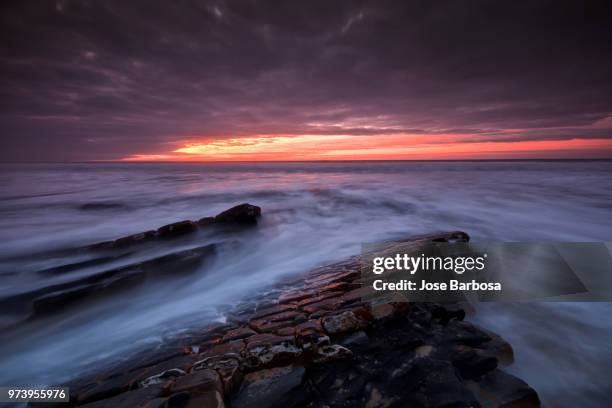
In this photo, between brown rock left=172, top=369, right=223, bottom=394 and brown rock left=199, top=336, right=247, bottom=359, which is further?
brown rock left=199, top=336, right=247, bottom=359

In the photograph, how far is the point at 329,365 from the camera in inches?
104

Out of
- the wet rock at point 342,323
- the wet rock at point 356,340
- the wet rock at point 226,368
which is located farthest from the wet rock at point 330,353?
the wet rock at point 226,368

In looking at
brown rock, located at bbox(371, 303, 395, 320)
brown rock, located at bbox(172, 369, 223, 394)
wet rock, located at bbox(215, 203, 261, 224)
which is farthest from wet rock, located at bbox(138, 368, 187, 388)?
wet rock, located at bbox(215, 203, 261, 224)

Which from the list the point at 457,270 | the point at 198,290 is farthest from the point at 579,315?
the point at 198,290

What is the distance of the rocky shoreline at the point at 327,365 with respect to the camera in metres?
2.36

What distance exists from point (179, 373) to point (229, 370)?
0.49 m

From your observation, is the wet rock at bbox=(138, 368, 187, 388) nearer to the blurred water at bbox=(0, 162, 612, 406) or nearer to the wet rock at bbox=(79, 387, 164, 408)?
the wet rock at bbox=(79, 387, 164, 408)

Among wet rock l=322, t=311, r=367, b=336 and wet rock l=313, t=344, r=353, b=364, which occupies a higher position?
wet rock l=322, t=311, r=367, b=336

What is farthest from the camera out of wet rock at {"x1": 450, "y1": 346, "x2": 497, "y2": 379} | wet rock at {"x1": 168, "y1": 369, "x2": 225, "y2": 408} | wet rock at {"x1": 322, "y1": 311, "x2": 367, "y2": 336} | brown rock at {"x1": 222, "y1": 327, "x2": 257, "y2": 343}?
brown rock at {"x1": 222, "y1": 327, "x2": 257, "y2": 343}

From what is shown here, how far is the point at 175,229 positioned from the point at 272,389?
6972 mm

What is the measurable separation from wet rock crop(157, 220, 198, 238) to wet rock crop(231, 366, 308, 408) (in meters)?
6.67

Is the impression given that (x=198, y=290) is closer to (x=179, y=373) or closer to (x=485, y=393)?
(x=179, y=373)

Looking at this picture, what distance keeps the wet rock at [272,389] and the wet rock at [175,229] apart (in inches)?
262

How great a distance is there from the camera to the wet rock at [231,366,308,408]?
7.56ft
